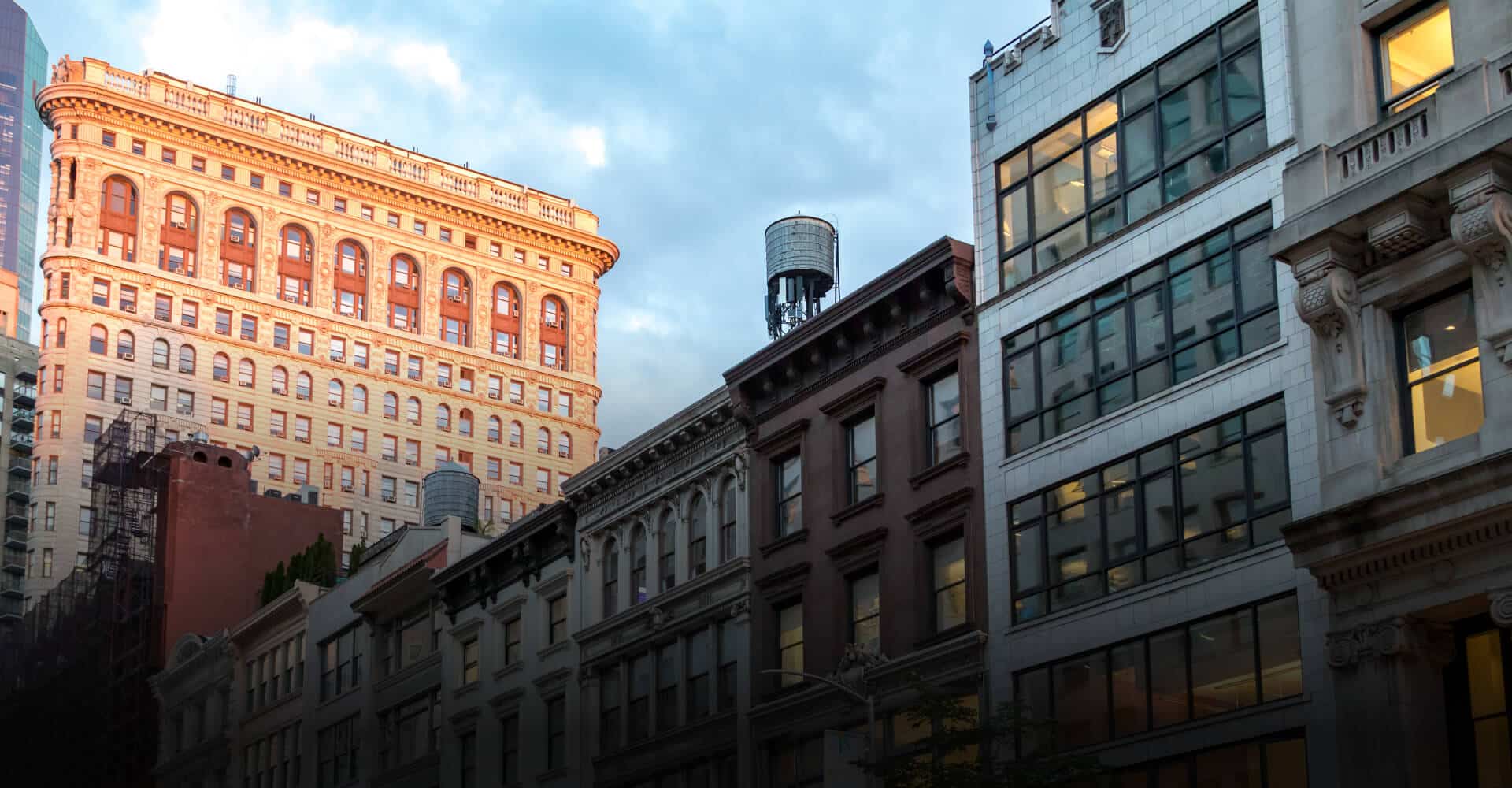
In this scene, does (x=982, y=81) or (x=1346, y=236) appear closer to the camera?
(x=1346, y=236)

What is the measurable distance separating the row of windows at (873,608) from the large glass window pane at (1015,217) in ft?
19.7

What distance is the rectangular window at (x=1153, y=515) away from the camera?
33.2 m

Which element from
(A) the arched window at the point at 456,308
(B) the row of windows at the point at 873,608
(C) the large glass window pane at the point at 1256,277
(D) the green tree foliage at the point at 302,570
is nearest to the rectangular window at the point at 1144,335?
(C) the large glass window pane at the point at 1256,277

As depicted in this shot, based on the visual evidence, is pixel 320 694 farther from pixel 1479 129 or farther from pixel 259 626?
pixel 1479 129

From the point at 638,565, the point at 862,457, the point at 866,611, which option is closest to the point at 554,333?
the point at 638,565

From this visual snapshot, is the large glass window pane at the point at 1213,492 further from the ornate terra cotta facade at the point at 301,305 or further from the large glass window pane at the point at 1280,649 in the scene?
the ornate terra cotta facade at the point at 301,305

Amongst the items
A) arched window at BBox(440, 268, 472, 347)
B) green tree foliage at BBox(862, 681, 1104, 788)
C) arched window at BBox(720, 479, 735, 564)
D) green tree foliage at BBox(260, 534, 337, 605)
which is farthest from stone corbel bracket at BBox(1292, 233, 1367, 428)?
arched window at BBox(440, 268, 472, 347)

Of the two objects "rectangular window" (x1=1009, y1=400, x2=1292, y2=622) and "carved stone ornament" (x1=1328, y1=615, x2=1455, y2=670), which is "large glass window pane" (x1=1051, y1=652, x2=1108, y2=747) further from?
"carved stone ornament" (x1=1328, y1=615, x2=1455, y2=670)

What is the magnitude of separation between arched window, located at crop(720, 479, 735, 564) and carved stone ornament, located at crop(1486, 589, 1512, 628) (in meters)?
23.1

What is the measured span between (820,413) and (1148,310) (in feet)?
36.7

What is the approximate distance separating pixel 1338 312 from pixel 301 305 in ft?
435

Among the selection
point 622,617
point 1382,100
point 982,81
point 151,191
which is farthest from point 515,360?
point 1382,100

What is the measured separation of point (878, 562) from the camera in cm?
4297

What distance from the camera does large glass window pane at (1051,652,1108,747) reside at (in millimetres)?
35969
